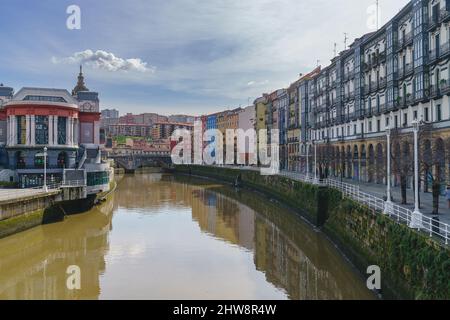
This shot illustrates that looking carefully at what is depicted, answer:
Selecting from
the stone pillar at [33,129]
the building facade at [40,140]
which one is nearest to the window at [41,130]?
the building facade at [40,140]

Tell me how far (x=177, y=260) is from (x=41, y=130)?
29.5 metres

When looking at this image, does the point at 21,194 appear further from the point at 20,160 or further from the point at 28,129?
the point at 20,160

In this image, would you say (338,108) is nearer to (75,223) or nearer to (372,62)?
(372,62)

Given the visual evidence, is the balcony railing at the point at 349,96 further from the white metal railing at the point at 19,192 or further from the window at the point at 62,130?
the white metal railing at the point at 19,192

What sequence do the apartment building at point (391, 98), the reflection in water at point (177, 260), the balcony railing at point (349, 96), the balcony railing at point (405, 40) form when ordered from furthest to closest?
the balcony railing at point (349, 96) → the balcony railing at point (405, 40) → the apartment building at point (391, 98) → the reflection in water at point (177, 260)

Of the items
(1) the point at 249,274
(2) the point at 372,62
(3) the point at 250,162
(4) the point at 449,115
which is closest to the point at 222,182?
(3) the point at 250,162

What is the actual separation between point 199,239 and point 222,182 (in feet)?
201

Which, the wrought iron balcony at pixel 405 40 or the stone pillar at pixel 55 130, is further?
the stone pillar at pixel 55 130

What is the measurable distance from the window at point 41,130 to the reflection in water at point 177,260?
10578 mm

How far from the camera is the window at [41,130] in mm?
47125

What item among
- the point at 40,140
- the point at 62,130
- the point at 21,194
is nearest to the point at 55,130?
the point at 62,130

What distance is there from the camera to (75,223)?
3872 centimetres

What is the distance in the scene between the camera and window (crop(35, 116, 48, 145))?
47125 millimetres

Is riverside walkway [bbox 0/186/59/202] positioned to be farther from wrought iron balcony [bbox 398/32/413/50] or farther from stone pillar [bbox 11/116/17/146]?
wrought iron balcony [bbox 398/32/413/50]
